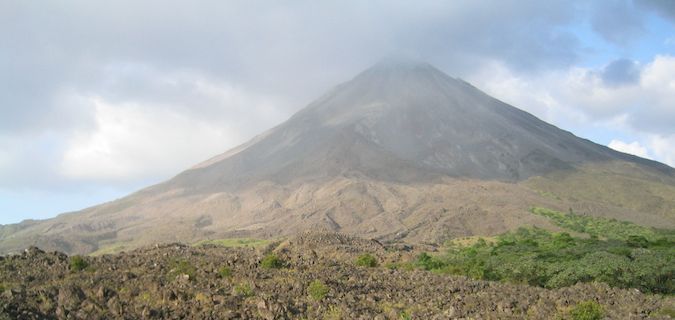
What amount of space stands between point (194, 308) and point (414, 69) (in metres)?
150

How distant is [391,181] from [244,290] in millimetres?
84312

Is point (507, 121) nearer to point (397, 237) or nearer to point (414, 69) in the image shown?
point (414, 69)

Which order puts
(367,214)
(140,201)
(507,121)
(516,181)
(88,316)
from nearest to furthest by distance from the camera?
(88,316) → (367,214) → (516,181) → (140,201) → (507,121)

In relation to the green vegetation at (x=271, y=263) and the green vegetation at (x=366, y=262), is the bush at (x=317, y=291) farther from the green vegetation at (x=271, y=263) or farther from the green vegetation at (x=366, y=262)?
the green vegetation at (x=366, y=262)

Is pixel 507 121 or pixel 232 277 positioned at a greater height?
pixel 507 121

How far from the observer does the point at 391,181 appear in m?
103

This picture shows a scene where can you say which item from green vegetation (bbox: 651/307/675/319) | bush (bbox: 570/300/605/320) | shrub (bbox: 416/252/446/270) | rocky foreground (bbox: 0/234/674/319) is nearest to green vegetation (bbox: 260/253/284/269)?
rocky foreground (bbox: 0/234/674/319)

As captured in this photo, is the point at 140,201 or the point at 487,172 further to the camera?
the point at 140,201

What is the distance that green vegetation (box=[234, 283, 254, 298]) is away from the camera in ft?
60.7

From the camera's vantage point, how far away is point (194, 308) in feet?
53.3

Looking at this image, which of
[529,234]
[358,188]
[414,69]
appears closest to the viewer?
[529,234]

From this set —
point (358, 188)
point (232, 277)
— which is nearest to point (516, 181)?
point (358, 188)

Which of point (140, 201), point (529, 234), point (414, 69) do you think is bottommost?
point (529, 234)

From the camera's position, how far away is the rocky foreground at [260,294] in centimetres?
1603
